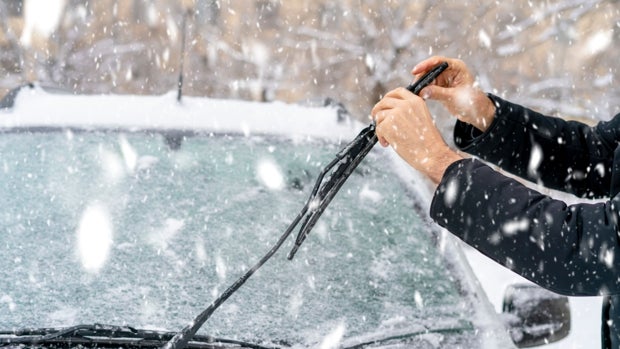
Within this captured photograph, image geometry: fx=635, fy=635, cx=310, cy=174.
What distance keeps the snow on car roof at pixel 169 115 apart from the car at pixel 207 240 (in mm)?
13

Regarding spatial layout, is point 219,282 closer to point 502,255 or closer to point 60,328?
point 60,328

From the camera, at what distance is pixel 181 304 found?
184cm

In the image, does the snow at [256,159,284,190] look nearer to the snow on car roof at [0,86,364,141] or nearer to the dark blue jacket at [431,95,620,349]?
the snow on car roof at [0,86,364,141]

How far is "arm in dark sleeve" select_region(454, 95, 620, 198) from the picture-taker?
6.15 feet

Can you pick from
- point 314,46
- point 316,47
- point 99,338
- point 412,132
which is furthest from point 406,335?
point 316,47

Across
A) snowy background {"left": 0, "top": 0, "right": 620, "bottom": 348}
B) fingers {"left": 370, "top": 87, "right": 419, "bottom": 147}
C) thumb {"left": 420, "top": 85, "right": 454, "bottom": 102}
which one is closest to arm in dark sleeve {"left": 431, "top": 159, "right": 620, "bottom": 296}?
fingers {"left": 370, "top": 87, "right": 419, "bottom": 147}

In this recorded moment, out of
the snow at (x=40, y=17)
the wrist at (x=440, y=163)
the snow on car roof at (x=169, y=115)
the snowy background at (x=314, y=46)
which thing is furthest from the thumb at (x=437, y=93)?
the snow at (x=40, y=17)

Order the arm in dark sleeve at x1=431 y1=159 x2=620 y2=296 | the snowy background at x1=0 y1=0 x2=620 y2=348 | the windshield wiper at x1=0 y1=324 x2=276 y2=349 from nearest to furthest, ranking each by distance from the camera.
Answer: the arm in dark sleeve at x1=431 y1=159 x2=620 y2=296 → the windshield wiper at x1=0 y1=324 x2=276 y2=349 → the snowy background at x1=0 y1=0 x2=620 y2=348

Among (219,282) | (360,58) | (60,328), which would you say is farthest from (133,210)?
(360,58)

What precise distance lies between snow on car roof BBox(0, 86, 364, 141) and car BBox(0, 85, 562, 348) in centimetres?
1

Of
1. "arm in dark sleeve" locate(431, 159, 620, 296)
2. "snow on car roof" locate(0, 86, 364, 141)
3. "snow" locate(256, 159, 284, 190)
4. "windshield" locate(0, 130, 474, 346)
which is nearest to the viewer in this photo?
"arm in dark sleeve" locate(431, 159, 620, 296)

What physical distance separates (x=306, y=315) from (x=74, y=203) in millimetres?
996

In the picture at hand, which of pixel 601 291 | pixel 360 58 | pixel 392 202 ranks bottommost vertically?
pixel 601 291

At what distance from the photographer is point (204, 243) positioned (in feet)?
7.06
